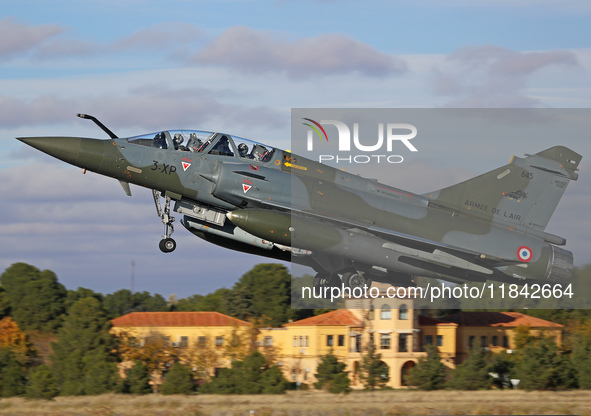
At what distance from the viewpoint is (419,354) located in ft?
199

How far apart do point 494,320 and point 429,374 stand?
1441 cm

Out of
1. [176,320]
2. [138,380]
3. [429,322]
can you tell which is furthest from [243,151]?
[176,320]

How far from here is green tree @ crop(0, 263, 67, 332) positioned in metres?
89.9

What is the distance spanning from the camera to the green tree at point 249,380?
54312 millimetres

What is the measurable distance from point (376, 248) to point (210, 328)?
47.1 metres

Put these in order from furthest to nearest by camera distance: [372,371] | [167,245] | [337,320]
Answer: [337,320] < [372,371] < [167,245]

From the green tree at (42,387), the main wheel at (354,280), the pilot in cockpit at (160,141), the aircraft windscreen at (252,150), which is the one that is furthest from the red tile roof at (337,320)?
the pilot in cockpit at (160,141)

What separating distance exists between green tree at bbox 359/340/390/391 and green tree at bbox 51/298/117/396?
18433 mm

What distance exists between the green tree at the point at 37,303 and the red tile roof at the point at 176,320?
20891 mm

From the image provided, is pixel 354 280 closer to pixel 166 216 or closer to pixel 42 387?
pixel 166 216

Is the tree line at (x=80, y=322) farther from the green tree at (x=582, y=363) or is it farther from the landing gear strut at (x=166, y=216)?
the landing gear strut at (x=166, y=216)

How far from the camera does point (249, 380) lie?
54875mm

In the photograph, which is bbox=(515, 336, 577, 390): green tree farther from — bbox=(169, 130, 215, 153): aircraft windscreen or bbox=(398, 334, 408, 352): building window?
bbox=(169, 130, 215, 153): aircraft windscreen

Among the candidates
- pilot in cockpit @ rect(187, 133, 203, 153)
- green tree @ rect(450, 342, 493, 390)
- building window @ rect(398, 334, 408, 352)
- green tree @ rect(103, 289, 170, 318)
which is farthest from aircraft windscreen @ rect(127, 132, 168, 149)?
green tree @ rect(103, 289, 170, 318)
